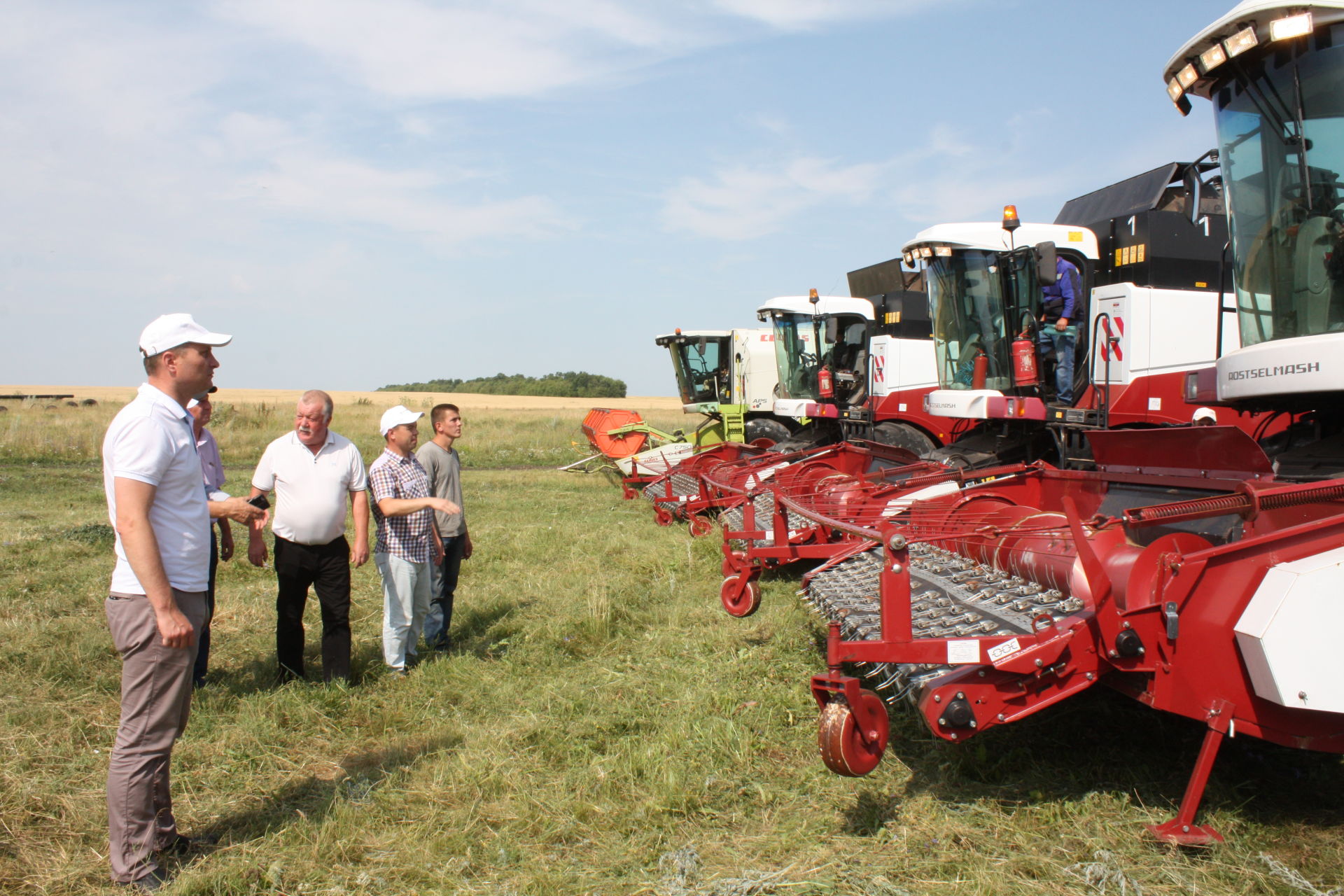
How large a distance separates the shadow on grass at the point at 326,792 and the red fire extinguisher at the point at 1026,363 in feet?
18.6

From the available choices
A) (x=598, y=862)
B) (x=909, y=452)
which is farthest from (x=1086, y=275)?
(x=598, y=862)

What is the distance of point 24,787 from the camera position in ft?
11.8

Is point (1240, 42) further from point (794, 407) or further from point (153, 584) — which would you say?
point (794, 407)

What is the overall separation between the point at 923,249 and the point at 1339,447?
4.79m

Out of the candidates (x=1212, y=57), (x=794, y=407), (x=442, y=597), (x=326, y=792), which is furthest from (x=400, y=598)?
(x=794, y=407)

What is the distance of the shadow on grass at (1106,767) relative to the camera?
3.40m

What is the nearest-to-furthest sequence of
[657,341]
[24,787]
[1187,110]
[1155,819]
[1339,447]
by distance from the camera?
[1155,819] < [24,787] < [1339,447] < [1187,110] < [657,341]

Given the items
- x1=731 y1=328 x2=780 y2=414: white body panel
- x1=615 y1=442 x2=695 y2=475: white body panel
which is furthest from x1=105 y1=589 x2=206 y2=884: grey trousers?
x1=731 y1=328 x2=780 y2=414: white body panel

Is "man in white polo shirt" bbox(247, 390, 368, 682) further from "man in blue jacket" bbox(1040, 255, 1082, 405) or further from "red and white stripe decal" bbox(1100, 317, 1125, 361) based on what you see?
"man in blue jacket" bbox(1040, 255, 1082, 405)

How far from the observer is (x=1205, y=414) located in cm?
685

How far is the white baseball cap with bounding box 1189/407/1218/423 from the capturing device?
6812mm

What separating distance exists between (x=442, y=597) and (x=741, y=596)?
72.1 inches

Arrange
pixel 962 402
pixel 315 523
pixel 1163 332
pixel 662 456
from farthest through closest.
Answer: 1. pixel 662 456
2. pixel 962 402
3. pixel 1163 332
4. pixel 315 523

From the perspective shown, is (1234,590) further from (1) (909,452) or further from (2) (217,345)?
(1) (909,452)
